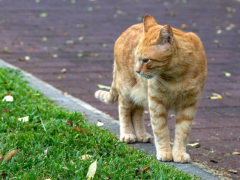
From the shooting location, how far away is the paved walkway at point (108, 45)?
5293 millimetres

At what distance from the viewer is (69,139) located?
13.8ft

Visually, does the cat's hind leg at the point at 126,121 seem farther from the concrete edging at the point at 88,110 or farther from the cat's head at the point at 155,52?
the cat's head at the point at 155,52

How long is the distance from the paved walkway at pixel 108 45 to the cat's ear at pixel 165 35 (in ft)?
3.91

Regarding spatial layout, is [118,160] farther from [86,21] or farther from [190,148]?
[86,21]

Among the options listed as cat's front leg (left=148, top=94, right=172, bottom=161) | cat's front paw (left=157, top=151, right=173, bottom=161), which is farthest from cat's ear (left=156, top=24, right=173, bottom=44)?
cat's front paw (left=157, top=151, right=173, bottom=161)

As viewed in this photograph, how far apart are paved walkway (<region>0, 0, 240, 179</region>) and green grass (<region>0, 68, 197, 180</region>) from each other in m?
0.75

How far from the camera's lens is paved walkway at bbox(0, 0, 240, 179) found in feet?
17.4

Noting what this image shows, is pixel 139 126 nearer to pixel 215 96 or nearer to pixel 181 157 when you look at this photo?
pixel 181 157

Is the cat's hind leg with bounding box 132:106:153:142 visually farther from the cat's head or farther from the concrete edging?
the cat's head

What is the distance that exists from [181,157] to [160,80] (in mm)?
706

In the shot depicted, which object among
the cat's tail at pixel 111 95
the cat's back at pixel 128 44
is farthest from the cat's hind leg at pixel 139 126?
the cat's back at pixel 128 44

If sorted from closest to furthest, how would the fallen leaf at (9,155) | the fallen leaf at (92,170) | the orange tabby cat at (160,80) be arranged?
the fallen leaf at (92,170), the fallen leaf at (9,155), the orange tabby cat at (160,80)

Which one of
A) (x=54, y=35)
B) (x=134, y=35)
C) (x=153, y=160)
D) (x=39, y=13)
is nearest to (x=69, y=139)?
(x=153, y=160)

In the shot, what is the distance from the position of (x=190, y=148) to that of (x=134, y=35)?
4.11ft
